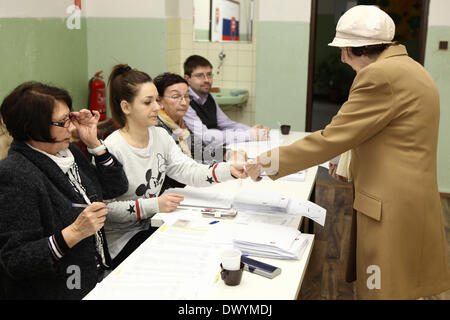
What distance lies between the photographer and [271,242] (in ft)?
5.66

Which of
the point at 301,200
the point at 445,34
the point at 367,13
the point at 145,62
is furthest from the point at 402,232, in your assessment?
the point at 145,62

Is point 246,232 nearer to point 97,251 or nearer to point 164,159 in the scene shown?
point 97,251

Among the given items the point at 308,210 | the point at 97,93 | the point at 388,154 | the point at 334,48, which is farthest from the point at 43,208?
the point at 334,48

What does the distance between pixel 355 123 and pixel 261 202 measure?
0.53 meters

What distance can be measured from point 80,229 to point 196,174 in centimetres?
89

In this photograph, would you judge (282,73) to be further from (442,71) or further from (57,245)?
(57,245)

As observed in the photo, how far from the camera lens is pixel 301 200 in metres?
2.16

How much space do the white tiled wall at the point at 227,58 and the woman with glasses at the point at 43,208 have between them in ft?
12.0

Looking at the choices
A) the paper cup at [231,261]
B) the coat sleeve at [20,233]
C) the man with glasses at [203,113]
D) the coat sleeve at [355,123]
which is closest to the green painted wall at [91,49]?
the man with glasses at [203,113]

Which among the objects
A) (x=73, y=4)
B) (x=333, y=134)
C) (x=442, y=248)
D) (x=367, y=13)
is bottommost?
(x=442, y=248)

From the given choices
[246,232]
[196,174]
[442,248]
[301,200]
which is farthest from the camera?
[196,174]

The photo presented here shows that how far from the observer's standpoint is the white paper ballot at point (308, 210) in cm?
205

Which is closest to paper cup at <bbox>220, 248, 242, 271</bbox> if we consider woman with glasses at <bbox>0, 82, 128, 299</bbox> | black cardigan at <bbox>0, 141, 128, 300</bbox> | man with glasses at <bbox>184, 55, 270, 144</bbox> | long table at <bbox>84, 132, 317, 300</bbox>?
long table at <bbox>84, 132, 317, 300</bbox>
